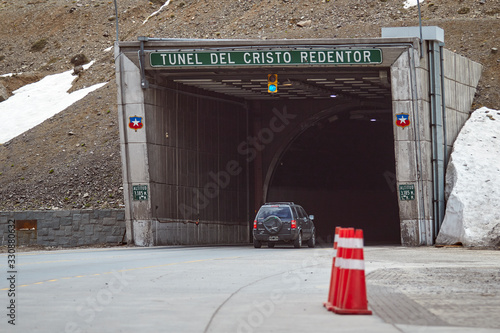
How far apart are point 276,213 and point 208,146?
10.1m

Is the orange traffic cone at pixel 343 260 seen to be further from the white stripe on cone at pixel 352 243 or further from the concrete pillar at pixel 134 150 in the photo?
the concrete pillar at pixel 134 150

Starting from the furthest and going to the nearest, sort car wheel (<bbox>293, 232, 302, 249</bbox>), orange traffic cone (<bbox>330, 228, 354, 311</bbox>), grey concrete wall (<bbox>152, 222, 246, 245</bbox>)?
grey concrete wall (<bbox>152, 222, 246, 245</bbox>) → car wheel (<bbox>293, 232, 302, 249</bbox>) → orange traffic cone (<bbox>330, 228, 354, 311</bbox>)

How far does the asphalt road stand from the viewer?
9.14 meters

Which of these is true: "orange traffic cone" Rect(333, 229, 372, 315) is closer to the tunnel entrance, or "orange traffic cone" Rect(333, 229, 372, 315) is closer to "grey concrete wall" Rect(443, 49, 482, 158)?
"grey concrete wall" Rect(443, 49, 482, 158)

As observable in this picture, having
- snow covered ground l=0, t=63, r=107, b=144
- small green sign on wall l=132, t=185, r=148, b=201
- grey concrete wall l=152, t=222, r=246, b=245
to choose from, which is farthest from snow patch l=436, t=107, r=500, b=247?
snow covered ground l=0, t=63, r=107, b=144

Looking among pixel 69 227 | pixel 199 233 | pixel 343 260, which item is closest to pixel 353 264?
pixel 343 260

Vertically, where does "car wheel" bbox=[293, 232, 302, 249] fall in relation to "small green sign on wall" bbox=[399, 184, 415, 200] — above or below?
below

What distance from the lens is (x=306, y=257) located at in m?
23.2

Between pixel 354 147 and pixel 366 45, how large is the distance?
757 inches

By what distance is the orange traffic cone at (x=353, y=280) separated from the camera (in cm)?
950

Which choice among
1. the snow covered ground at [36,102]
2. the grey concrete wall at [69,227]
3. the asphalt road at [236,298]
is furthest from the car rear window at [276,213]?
the snow covered ground at [36,102]

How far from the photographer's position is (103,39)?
240ft

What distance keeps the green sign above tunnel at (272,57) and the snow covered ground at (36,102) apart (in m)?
22.1

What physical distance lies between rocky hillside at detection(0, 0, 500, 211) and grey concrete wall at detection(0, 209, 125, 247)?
15.7ft
